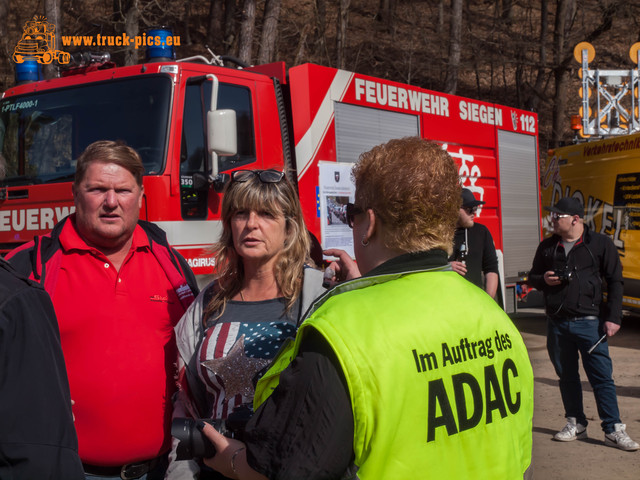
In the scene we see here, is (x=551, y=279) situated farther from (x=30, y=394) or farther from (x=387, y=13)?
(x=387, y=13)

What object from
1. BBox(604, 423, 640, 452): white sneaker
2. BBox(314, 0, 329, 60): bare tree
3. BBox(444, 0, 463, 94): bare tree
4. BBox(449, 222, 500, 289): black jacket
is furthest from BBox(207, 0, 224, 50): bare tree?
BBox(604, 423, 640, 452): white sneaker

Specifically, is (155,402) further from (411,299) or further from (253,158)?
(253,158)

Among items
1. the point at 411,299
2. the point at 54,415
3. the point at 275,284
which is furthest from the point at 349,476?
the point at 275,284

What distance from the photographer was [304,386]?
1476 millimetres

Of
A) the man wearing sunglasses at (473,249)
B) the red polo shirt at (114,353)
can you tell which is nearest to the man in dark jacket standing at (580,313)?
the man wearing sunglasses at (473,249)

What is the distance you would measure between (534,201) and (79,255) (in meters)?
8.55

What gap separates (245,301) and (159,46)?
13.2 feet

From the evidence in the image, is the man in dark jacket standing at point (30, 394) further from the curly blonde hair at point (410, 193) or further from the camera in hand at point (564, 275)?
the camera in hand at point (564, 275)

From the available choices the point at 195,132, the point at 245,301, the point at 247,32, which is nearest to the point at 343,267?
the point at 245,301

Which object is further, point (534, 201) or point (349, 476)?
point (534, 201)

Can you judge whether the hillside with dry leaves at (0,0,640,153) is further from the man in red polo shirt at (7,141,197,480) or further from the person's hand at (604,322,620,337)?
the man in red polo shirt at (7,141,197,480)

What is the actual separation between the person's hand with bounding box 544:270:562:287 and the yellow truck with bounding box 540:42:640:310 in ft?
15.1

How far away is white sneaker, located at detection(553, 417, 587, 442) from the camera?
17.9 feet

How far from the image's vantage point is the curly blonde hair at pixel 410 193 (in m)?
1.71
